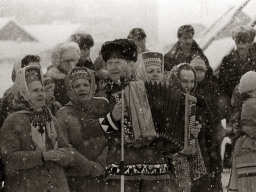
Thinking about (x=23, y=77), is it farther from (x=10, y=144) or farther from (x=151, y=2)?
→ (x=151, y=2)

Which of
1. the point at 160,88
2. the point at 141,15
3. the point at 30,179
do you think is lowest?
the point at 30,179

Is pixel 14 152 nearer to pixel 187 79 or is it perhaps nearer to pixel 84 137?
pixel 84 137

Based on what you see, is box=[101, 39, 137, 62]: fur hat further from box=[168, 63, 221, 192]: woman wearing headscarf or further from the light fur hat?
the light fur hat

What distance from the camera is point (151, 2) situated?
56.7ft

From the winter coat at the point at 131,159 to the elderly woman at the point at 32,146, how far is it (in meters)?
0.71

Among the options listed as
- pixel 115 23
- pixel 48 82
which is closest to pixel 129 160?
pixel 48 82

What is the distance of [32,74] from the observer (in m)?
10.7

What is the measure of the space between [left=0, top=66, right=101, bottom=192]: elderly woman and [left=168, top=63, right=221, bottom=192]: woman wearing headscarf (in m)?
1.38

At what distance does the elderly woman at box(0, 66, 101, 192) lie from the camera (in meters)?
10.4

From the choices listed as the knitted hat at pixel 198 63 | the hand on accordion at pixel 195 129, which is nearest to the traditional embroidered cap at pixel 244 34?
the knitted hat at pixel 198 63

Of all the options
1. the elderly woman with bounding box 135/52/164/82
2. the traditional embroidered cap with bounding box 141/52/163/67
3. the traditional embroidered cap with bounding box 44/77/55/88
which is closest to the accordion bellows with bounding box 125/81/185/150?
the elderly woman with bounding box 135/52/164/82

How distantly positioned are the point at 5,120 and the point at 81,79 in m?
1.31

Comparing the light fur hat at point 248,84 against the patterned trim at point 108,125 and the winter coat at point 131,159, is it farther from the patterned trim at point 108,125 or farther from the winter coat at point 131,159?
the patterned trim at point 108,125

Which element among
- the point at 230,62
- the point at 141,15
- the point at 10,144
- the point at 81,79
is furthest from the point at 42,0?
the point at 10,144
